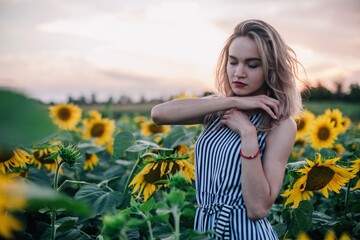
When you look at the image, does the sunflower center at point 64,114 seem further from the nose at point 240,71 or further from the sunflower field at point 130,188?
the nose at point 240,71

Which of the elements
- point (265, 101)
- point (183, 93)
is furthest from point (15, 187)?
point (183, 93)

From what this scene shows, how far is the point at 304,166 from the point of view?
6.09 ft

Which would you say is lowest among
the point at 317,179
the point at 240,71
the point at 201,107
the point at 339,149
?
the point at 339,149

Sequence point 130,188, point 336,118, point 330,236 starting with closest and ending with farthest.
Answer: point 330,236 → point 130,188 → point 336,118

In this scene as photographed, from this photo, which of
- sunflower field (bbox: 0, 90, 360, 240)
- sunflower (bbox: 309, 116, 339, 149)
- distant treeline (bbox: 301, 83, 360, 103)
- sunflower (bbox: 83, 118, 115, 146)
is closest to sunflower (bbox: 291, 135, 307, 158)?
sunflower field (bbox: 0, 90, 360, 240)

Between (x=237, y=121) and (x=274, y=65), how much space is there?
278 mm

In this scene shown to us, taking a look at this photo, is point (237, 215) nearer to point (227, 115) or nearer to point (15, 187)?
point (227, 115)

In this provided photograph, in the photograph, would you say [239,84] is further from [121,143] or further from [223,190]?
[121,143]

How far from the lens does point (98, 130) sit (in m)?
3.92

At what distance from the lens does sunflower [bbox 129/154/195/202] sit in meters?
1.73

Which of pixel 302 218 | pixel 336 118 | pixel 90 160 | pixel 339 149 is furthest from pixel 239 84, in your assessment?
pixel 336 118

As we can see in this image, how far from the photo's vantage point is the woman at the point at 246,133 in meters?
1.57

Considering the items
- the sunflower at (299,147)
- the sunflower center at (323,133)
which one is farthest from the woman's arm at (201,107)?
the sunflower at (299,147)

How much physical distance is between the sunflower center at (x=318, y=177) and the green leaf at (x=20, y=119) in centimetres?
164
